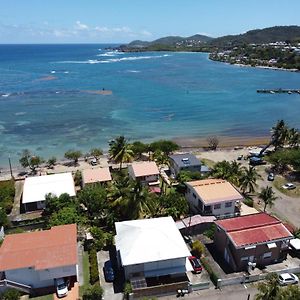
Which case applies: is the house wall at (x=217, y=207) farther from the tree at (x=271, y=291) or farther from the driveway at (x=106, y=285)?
the tree at (x=271, y=291)

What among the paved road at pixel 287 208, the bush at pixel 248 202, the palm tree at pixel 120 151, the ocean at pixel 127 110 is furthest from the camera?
the ocean at pixel 127 110

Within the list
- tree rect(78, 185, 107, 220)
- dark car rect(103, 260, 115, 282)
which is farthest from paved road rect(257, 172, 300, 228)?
dark car rect(103, 260, 115, 282)

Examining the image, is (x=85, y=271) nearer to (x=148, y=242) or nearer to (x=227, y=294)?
(x=148, y=242)

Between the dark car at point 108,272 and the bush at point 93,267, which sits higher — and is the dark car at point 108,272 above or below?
below

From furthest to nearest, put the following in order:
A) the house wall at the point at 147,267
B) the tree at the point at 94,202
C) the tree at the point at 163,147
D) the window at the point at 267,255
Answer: the tree at the point at 163,147 → the tree at the point at 94,202 → the window at the point at 267,255 → the house wall at the point at 147,267

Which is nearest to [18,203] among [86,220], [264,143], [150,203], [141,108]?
[86,220]

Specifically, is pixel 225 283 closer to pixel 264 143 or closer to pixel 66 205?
pixel 66 205

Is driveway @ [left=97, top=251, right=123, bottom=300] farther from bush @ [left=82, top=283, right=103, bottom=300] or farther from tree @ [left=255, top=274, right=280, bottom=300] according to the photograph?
tree @ [left=255, top=274, right=280, bottom=300]

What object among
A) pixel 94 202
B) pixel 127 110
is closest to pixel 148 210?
pixel 94 202

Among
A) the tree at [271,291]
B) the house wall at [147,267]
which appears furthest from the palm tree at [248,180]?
the tree at [271,291]
